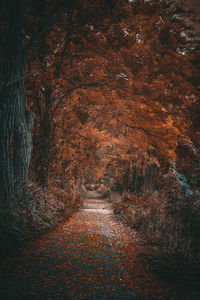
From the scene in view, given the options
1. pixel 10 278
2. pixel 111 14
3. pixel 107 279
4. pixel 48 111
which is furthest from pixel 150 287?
pixel 48 111

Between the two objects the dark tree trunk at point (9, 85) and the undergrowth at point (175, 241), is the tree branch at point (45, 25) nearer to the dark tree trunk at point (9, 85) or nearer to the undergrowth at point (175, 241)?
the dark tree trunk at point (9, 85)

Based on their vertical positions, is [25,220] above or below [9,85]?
below

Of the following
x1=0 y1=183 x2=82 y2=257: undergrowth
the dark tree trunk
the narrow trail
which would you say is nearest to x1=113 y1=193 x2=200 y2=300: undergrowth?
the narrow trail

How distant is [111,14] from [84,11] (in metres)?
0.77

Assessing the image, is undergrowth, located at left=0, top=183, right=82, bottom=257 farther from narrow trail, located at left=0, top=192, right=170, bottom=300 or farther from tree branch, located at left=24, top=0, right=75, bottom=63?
tree branch, located at left=24, top=0, right=75, bottom=63

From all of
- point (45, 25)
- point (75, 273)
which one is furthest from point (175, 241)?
point (45, 25)

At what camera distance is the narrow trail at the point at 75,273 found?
299 cm

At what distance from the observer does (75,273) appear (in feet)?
12.0

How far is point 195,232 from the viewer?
21.7 ft

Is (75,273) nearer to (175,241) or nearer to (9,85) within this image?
(175,241)

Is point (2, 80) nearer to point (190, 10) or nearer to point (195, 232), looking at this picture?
point (190, 10)

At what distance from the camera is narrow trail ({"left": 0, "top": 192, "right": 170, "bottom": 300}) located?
2.99 meters

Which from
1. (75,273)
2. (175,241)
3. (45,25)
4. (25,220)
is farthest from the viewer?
(175,241)

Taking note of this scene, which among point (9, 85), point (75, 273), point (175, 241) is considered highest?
point (9, 85)
